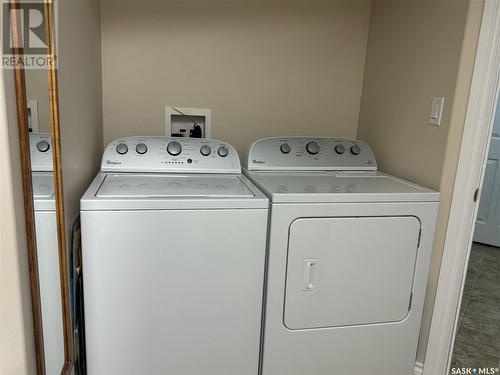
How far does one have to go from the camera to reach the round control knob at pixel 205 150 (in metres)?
1.90

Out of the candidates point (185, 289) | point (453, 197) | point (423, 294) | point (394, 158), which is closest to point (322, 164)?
point (394, 158)

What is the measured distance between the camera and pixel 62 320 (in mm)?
1234

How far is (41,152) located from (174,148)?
0.83 m

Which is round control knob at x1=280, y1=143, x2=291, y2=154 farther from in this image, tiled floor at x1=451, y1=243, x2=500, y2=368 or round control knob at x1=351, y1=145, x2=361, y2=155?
tiled floor at x1=451, y1=243, x2=500, y2=368

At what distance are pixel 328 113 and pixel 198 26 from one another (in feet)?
3.10

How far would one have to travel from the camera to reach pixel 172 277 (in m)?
1.39

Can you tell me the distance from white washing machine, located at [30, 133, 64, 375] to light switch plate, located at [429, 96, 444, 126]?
1.53m

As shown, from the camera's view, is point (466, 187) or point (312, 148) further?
point (312, 148)

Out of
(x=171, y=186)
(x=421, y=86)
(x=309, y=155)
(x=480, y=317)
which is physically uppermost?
(x=421, y=86)

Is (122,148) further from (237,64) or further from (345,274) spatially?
(345,274)

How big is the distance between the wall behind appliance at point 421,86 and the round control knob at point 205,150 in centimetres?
97

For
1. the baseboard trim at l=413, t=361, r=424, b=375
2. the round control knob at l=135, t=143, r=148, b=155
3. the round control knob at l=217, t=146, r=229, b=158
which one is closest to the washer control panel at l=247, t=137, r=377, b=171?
the round control knob at l=217, t=146, r=229, b=158

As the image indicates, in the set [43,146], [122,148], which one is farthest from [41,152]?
[122,148]

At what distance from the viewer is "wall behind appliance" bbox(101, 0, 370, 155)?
207 centimetres
